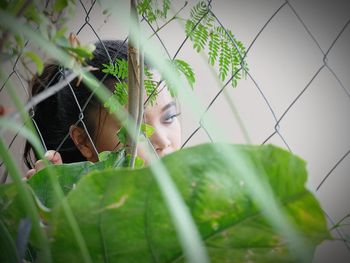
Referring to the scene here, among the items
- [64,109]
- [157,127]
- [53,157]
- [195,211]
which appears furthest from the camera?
[64,109]

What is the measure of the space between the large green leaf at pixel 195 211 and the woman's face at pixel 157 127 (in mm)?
770

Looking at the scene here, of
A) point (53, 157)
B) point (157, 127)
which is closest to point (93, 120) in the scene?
point (157, 127)

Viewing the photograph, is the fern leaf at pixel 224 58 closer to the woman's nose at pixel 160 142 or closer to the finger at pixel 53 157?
the finger at pixel 53 157

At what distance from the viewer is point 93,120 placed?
1206 mm

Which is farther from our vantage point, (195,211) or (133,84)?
(133,84)

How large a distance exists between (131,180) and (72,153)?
115 cm

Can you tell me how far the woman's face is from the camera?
43.3 inches

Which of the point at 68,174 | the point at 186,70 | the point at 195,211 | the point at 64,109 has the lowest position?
the point at 195,211

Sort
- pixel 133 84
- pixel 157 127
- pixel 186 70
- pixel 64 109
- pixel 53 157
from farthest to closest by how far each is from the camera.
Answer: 1. pixel 64 109
2. pixel 157 127
3. pixel 53 157
4. pixel 186 70
5. pixel 133 84

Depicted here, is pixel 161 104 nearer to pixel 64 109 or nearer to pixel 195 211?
pixel 64 109

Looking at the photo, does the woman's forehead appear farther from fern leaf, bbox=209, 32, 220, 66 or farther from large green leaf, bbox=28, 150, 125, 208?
large green leaf, bbox=28, 150, 125, 208

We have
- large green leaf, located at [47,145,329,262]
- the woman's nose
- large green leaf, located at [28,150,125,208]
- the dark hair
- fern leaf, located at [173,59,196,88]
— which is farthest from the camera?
the dark hair

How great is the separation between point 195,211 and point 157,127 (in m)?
0.84

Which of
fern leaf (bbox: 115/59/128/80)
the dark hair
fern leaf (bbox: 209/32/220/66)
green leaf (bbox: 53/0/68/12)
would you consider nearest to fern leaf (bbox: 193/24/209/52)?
fern leaf (bbox: 209/32/220/66)
